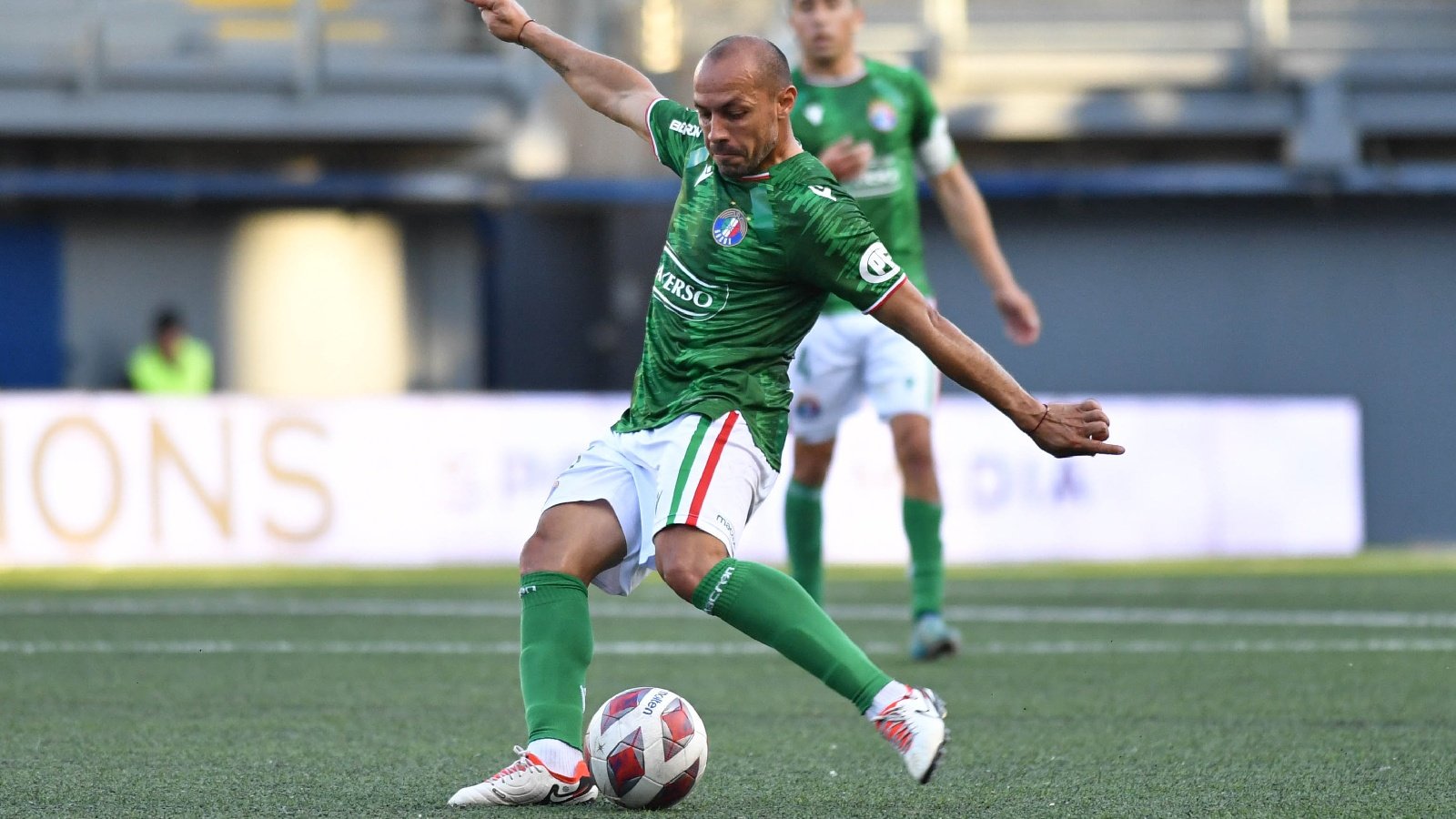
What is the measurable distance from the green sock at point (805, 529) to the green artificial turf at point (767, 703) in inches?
→ 13.9

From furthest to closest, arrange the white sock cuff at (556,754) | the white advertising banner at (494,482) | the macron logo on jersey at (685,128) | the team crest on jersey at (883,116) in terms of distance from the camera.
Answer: the white advertising banner at (494,482) → the team crest on jersey at (883,116) → the macron logo on jersey at (685,128) → the white sock cuff at (556,754)

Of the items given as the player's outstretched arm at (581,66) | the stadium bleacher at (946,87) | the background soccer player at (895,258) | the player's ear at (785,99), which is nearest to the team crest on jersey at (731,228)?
the player's ear at (785,99)

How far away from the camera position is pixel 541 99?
59.3 feet

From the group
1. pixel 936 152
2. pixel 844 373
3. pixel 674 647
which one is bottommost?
pixel 674 647

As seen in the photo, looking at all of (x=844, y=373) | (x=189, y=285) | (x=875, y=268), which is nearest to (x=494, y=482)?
(x=189, y=285)

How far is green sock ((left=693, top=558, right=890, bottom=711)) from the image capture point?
4113mm

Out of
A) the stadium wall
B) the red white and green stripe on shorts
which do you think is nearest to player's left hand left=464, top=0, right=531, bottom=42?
the red white and green stripe on shorts

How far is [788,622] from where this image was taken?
13.6ft

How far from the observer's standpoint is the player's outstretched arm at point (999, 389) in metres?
4.11

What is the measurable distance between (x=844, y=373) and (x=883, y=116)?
925mm

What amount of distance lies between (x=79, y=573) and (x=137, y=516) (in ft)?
2.04

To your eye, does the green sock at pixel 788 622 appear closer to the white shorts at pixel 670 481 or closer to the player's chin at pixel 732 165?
the white shorts at pixel 670 481

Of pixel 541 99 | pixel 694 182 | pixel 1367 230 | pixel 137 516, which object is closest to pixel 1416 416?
pixel 1367 230

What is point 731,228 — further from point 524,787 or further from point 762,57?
point 524,787
